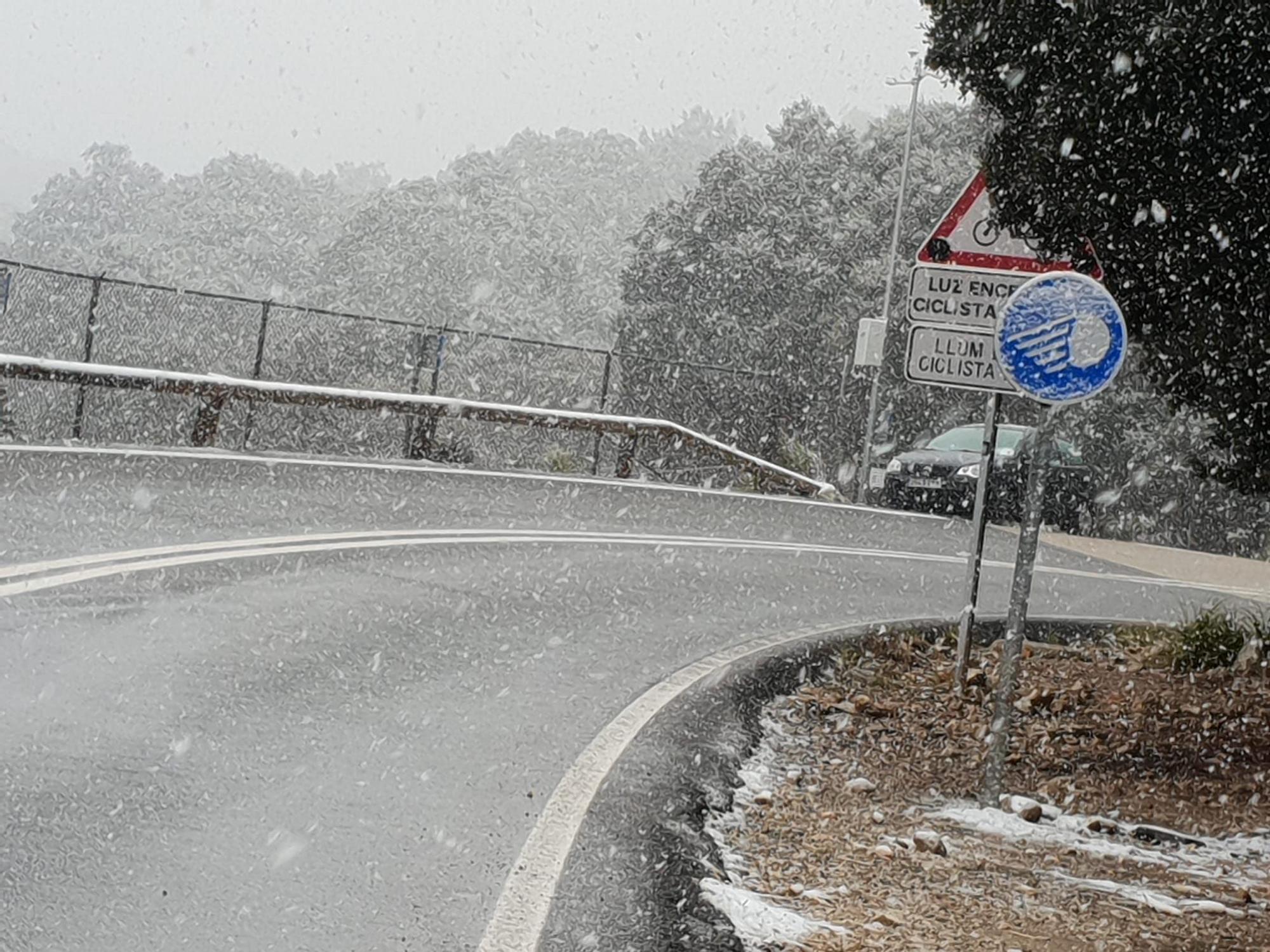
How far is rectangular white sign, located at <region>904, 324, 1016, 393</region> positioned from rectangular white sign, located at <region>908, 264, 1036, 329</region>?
0.06 meters

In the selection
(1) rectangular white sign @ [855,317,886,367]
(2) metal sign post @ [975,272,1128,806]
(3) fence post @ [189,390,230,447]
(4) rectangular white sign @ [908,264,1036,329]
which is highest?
(1) rectangular white sign @ [855,317,886,367]

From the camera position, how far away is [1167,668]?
357 inches

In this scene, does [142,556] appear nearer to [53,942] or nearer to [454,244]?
[53,942]

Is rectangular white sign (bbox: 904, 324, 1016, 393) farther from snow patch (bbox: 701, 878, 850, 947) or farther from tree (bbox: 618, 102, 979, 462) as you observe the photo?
tree (bbox: 618, 102, 979, 462)

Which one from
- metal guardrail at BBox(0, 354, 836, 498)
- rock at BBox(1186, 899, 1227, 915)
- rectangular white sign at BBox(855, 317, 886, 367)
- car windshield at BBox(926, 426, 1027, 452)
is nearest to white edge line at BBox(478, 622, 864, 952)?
rock at BBox(1186, 899, 1227, 915)

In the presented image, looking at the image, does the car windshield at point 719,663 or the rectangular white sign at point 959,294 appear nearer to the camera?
the car windshield at point 719,663

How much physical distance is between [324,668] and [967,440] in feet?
51.0

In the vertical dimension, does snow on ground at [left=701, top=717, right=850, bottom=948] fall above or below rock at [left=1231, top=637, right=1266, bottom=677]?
below

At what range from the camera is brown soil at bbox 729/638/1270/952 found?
4.73 metres

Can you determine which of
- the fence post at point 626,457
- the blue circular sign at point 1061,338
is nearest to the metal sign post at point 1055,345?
the blue circular sign at point 1061,338

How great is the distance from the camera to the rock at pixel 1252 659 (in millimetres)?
8672

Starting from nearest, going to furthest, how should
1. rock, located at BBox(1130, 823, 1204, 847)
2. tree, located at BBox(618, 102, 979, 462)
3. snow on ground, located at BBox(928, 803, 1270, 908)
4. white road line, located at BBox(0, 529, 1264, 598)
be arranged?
1. snow on ground, located at BBox(928, 803, 1270, 908)
2. rock, located at BBox(1130, 823, 1204, 847)
3. white road line, located at BBox(0, 529, 1264, 598)
4. tree, located at BBox(618, 102, 979, 462)

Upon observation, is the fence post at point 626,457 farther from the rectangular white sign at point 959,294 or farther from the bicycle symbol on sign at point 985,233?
the bicycle symbol on sign at point 985,233

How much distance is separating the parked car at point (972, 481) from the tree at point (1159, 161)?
1226 centimetres
